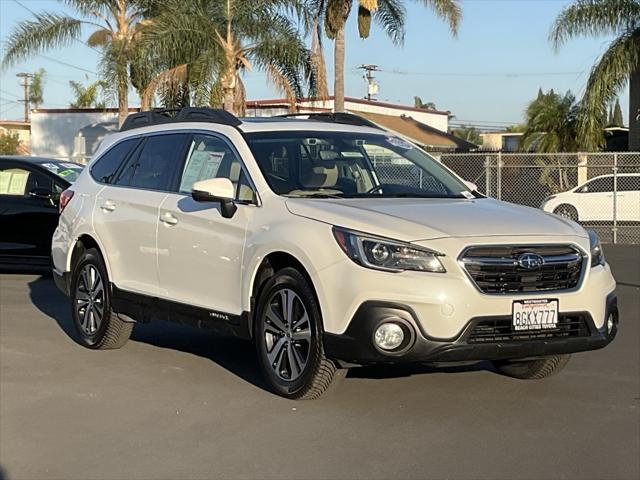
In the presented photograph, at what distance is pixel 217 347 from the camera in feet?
26.6

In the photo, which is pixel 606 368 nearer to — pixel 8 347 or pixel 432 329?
pixel 432 329

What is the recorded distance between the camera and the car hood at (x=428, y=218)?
18.2 ft

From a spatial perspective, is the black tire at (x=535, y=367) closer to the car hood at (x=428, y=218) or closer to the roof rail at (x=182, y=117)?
the car hood at (x=428, y=218)

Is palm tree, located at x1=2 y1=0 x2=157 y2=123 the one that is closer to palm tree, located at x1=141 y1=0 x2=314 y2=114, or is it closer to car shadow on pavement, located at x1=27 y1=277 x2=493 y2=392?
palm tree, located at x1=141 y1=0 x2=314 y2=114

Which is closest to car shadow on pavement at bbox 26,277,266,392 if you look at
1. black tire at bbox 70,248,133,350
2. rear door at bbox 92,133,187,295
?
black tire at bbox 70,248,133,350

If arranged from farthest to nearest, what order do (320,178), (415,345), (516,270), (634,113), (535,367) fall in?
Result: (634,113) < (535,367) < (320,178) < (516,270) < (415,345)

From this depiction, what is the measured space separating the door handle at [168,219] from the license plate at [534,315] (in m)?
2.66

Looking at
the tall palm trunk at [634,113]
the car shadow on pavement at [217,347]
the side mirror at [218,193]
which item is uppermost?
the tall palm trunk at [634,113]

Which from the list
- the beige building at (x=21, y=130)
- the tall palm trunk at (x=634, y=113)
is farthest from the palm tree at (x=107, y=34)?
the beige building at (x=21, y=130)

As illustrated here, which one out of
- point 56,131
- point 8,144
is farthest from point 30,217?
point 8,144

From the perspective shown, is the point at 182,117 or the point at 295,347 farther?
the point at 182,117

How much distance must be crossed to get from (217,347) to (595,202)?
1729 centimetres

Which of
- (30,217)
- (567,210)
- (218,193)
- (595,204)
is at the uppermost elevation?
(218,193)

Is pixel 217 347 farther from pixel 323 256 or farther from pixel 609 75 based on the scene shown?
pixel 609 75
